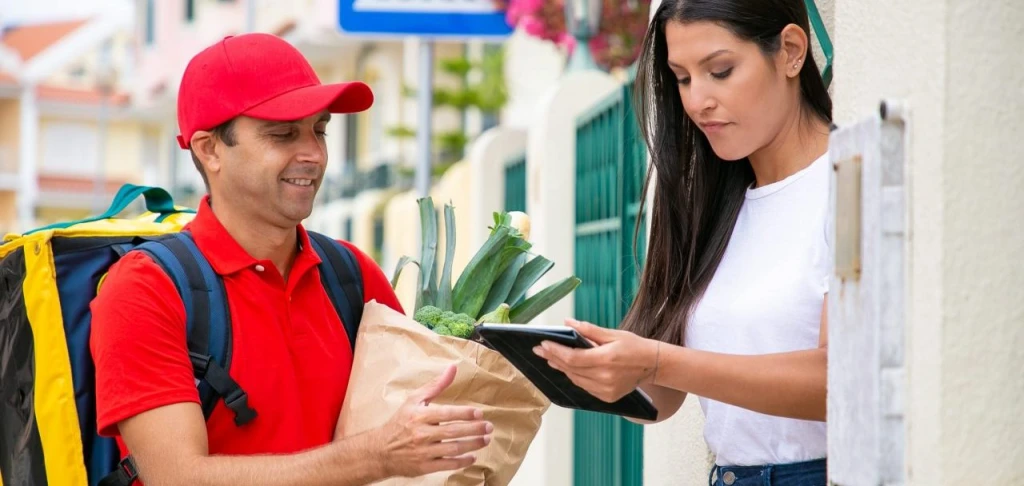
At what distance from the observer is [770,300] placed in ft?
8.57

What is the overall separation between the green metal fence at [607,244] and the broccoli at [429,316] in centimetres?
156

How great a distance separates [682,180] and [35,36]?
59.2 meters

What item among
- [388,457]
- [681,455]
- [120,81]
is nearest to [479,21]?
[681,455]

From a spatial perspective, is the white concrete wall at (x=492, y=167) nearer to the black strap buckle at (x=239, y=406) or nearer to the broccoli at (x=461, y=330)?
the broccoli at (x=461, y=330)

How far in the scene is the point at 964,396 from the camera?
1846mm

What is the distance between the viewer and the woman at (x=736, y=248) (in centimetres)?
239

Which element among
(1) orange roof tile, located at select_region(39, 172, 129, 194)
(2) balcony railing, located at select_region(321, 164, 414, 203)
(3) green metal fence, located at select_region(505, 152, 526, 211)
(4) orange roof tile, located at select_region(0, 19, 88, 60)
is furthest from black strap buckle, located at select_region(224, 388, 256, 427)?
(4) orange roof tile, located at select_region(0, 19, 88, 60)

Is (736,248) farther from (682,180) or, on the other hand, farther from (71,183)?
(71,183)

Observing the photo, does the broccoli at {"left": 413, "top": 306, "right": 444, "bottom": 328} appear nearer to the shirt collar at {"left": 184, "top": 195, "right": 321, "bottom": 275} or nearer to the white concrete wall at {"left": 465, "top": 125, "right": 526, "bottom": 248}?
the shirt collar at {"left": 184, "top": 195, "right": 321, "bottom": 275}

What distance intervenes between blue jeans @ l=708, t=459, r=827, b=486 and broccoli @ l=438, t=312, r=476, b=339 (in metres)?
0.64

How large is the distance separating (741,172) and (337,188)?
2576 centimetres

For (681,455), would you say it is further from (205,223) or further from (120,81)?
(120,81)

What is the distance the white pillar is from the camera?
51656 mm

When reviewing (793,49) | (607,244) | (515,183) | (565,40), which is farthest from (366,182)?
(793,49)
